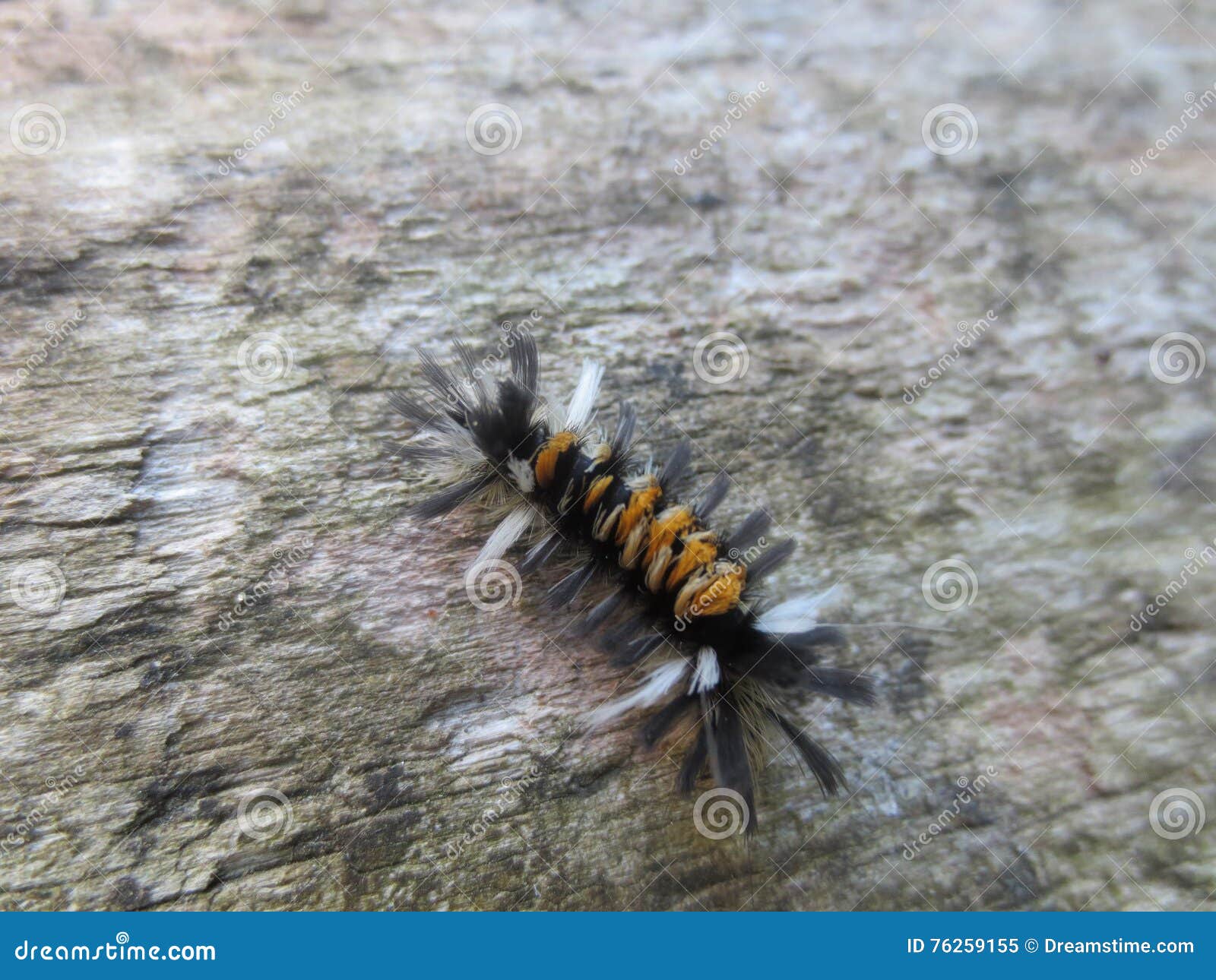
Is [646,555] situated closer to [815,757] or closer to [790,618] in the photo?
[790,618]

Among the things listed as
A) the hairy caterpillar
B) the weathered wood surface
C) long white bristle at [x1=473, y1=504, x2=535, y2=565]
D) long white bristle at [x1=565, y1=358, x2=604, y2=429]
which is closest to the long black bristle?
the hairy caterpillar

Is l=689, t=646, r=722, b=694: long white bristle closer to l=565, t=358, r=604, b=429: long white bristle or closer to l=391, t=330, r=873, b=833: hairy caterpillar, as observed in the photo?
l=391, t=330, r=873, b=833: hairy caterpillar

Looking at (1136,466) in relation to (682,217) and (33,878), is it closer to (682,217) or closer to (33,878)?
(682,217)

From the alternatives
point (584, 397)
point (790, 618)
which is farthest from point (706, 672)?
point (584, 397)

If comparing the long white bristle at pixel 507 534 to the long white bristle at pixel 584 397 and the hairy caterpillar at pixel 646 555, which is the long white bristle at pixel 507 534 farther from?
the long white bristle at pixel 584 397

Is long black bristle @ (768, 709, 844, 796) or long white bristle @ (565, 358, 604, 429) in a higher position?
long white bristle @ (565, 358, 604, 429)

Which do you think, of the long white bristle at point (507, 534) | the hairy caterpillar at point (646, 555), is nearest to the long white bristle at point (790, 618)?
the hairy caterpillar at point (646, 555)
